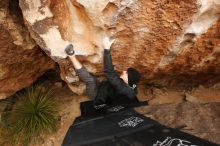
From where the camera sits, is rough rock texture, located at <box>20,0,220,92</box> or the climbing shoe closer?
rough rock texture, located at <box>20,0,220,92</box>

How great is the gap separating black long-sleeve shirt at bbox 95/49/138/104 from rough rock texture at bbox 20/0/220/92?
38cm

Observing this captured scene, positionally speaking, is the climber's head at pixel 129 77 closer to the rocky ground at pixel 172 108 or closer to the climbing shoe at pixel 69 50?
the rocky ground at pixel 172 108

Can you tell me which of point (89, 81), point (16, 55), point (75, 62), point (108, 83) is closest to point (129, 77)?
point (108, 83)

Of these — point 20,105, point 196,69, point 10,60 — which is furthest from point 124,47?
point 20,105

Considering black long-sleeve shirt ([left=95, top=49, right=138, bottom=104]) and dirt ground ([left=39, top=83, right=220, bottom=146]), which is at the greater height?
black long-sleeve shirt ([left=95, top=49, right=138, bottom=104])

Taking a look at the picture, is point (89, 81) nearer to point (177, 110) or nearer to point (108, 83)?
point (108, 83)

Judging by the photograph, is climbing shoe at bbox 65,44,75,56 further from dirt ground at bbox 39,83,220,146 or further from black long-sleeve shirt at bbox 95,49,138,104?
dirt ground at bbox 39,83,220,146

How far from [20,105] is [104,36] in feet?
8.03

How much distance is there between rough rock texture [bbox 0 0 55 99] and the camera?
6277 mm

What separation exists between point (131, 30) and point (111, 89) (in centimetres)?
86

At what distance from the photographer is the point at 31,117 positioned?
7297 mm

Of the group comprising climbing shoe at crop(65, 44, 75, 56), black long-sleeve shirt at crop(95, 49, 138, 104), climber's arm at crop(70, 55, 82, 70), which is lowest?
black long-sleeve shirt at crop(95, 49, 138, 104)

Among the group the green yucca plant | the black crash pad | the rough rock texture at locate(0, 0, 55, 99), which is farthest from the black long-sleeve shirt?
the green yucca plant

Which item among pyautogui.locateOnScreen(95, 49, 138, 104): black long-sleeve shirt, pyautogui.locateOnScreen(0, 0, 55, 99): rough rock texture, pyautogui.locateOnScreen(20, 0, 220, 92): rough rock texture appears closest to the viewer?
pyautogui.locateOnScreen(20, 0, 220, 92): rough rock texture
